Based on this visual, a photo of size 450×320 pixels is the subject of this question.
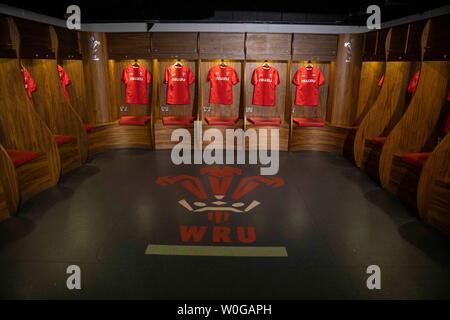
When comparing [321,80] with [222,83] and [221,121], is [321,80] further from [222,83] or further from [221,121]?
[221,121]

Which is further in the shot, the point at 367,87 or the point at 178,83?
the point at 178,83

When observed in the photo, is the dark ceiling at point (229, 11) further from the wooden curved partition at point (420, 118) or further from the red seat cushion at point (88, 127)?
the red seat cushion at point (88, 127)

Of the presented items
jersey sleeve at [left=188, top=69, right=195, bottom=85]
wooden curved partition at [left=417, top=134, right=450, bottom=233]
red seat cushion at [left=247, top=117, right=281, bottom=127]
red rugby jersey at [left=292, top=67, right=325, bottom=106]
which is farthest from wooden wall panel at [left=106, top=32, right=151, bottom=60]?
wooden curved partition at [left=417, top=134, right=450, bottom=233]

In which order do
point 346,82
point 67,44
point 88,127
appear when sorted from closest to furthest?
1. point 67,44
2. point 88,127
3. point 346,82

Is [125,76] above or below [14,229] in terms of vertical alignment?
above

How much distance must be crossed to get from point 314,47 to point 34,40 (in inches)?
167

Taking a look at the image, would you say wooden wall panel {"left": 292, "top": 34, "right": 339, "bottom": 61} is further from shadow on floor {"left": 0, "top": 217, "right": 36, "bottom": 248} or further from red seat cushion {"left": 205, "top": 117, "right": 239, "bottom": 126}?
shadow on floor {"left": 0, "top": 217, "right": 36, "bottom": 248}

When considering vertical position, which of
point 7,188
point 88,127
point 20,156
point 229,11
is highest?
point 229,11

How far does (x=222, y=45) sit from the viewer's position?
5.80 metres

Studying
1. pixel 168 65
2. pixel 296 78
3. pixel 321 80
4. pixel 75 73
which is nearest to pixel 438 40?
pixel 321 80

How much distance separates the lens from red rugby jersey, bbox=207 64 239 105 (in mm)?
6118
